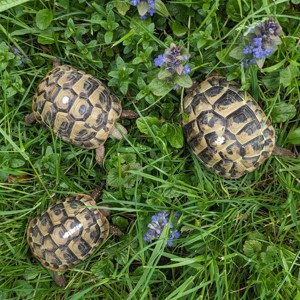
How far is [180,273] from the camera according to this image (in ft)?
10.3

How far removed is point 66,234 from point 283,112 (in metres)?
1.60

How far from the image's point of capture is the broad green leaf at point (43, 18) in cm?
305

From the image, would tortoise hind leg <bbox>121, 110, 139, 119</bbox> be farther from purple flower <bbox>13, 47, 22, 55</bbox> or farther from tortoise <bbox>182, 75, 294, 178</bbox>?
purple flower <bbox>13, 47, 22, 55</bbox>

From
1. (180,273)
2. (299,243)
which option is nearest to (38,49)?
(180,273)

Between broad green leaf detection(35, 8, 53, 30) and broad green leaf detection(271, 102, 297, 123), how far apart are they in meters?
1.55

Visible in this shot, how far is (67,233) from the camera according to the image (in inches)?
122

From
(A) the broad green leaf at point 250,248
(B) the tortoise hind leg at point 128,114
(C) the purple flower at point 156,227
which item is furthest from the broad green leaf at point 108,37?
(A) the broad green leaf at point 250,248

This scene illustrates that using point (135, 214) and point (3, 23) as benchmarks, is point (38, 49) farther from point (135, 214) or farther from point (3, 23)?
point (135, 214)

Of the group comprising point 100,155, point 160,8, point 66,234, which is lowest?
point 66,234

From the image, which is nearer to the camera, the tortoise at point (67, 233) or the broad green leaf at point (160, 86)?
the broad green leaf at point (160, 86)

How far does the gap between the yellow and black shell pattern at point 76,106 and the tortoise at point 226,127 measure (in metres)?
0.53

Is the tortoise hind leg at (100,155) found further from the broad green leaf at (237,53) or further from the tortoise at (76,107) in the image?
the broad green leaf at (237,53)

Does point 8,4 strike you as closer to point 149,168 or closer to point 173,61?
point 173,61

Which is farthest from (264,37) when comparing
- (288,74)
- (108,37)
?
(108,37)
